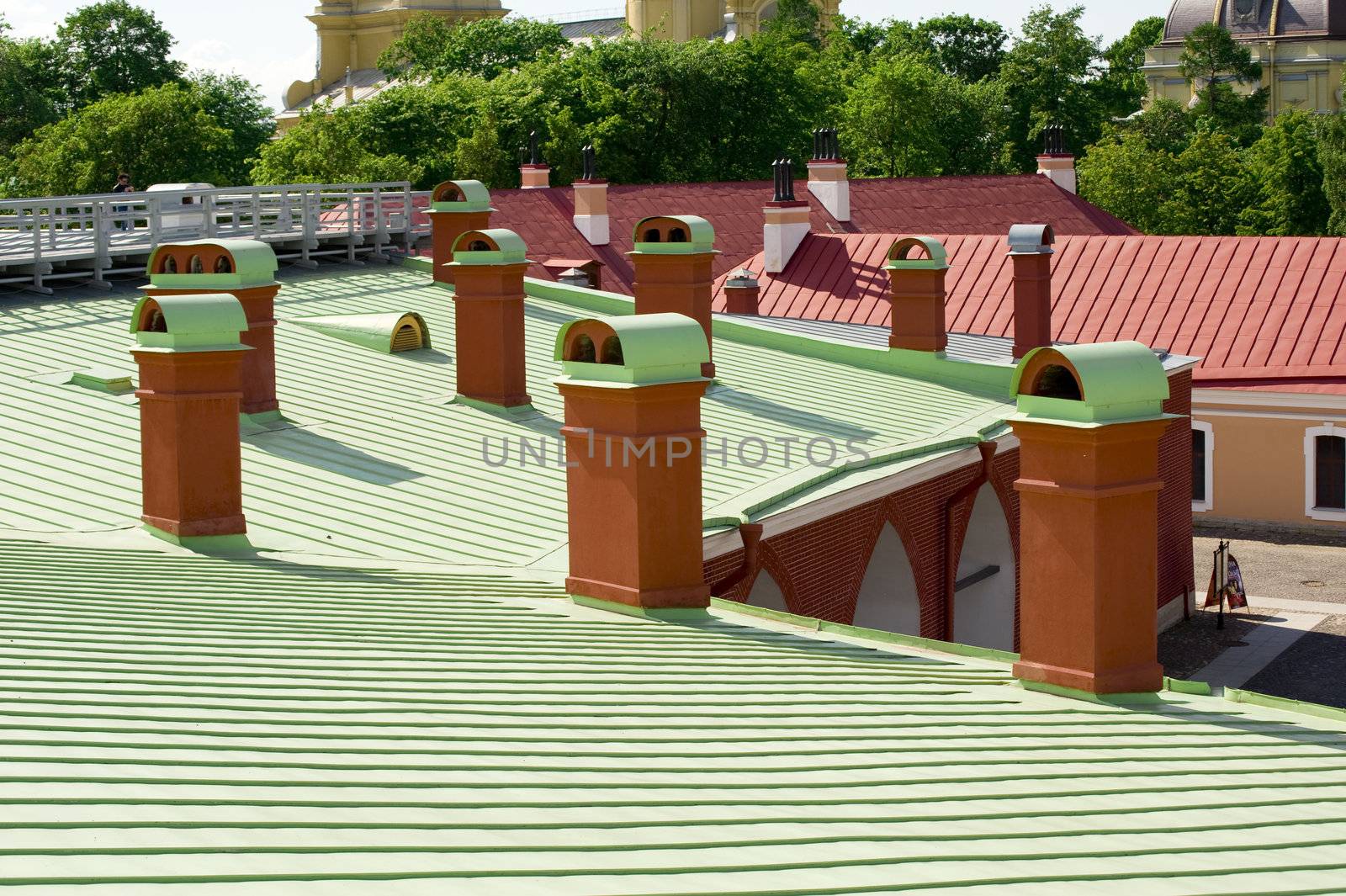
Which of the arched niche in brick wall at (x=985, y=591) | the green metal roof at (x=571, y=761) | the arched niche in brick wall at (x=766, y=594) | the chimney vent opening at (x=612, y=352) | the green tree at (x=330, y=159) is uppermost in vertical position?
the green tree at (x=330, y=159)

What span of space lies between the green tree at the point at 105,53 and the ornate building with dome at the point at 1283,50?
56455 millimetres

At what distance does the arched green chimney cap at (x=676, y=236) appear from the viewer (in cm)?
1769

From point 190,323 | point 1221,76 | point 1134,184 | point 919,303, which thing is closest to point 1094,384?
point 190,323

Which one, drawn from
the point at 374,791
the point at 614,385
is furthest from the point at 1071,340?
the point at 374,791

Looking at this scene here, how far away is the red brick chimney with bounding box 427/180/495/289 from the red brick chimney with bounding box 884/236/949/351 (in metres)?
5.10

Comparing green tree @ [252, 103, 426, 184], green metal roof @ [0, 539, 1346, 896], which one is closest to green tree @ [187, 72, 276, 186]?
green tree @ [252, 103, 426, 184]

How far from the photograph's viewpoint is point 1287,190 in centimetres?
6266

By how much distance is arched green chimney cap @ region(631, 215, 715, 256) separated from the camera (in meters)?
17.7

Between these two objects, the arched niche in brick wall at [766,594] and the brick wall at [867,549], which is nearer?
the brick wall at [867,549]

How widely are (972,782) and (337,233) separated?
56.7 ft

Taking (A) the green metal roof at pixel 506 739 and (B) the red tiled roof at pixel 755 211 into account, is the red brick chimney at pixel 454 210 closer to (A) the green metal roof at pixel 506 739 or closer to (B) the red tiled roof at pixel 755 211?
(A) the green metal roof at pixel 506 739

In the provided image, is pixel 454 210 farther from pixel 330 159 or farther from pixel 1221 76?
pixel 1221 76

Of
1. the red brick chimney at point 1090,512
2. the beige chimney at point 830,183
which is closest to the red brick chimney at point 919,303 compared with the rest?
the red brick chimney at point 1090,512

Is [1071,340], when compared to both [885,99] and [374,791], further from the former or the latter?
[885,99]
